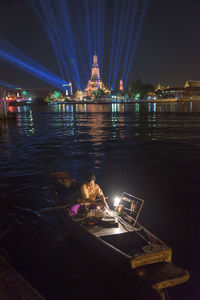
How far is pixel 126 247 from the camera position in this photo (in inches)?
272

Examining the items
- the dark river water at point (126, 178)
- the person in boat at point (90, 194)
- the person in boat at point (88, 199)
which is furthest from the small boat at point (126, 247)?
the dark river water at point (126, 178)

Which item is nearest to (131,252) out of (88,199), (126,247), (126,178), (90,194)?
(126,247)

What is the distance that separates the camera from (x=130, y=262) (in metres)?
5.92

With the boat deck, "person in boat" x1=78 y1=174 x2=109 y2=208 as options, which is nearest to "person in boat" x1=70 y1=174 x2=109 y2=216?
"person in boat" x1=78 y1=174 x2=109 y2=208

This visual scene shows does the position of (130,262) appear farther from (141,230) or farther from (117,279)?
(141,230)

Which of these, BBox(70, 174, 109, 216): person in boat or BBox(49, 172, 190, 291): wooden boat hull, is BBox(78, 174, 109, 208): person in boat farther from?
BBox(49, 172, 190, 291): wooden boat hull

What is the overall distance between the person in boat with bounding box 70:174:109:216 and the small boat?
0.30 m

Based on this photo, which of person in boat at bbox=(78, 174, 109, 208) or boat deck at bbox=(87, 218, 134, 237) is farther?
person in boat at bbox=(78, 174, 109, 208)

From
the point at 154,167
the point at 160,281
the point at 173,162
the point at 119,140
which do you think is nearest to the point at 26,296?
the point at 160,281

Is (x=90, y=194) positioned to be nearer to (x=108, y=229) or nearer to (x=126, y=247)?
(x=108, y=229)

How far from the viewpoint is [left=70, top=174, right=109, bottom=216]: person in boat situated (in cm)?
868

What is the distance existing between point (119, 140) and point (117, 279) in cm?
2387

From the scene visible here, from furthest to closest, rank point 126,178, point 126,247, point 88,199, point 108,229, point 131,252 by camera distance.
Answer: point 126,178
point 88,199
point 108,229
point 126,247
point 131,252

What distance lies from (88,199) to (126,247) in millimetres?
2408
